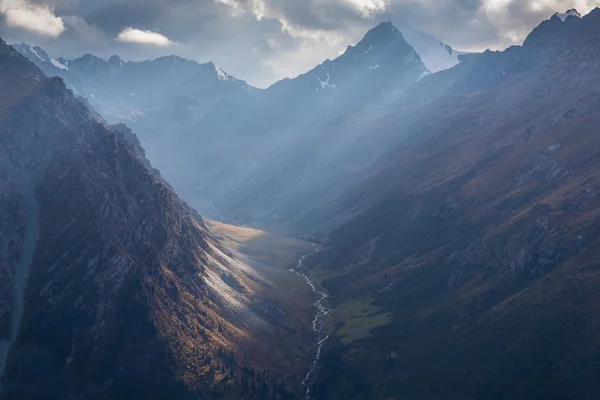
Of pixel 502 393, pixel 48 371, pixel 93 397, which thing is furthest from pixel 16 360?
pixel 502 393

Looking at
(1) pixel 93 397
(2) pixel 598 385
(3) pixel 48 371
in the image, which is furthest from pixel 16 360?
(2) pixel 598 385

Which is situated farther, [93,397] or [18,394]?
[93,397]

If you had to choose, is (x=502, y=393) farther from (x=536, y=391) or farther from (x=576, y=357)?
(x=576, y=357)

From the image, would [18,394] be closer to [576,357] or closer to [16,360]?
[16,360]

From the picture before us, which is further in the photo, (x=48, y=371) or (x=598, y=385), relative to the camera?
(x=48, y=371)

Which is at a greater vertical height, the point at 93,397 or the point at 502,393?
the point at 93,397

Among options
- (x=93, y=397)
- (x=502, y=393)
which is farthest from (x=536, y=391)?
(x=93, y=397)

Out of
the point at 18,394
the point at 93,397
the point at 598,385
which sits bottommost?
the point at 598,385

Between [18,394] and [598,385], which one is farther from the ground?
[18,394]

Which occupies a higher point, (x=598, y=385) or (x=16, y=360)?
(x=16, y=360)
